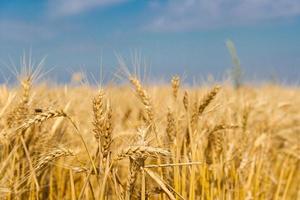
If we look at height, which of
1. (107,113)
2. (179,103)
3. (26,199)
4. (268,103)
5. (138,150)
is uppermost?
(268,103)

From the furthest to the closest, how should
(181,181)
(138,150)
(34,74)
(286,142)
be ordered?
1. (286,142)
2. (34,74)
3. (181,181)
4. (138,150)

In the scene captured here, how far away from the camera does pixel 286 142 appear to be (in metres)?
4.29

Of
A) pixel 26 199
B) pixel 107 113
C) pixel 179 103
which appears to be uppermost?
pixel 179 103

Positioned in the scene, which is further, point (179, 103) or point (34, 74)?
point (179, 103)

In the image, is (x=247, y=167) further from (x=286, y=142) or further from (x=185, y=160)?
(x=286, y=142)

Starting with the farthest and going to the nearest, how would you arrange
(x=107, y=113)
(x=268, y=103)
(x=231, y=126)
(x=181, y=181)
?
(x=268, y=103), (x=231, y=126), (x=181, y=181), (x=107, y=113)

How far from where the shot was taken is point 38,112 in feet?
5.71

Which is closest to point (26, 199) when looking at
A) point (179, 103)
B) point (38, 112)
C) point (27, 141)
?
point (27, 141)

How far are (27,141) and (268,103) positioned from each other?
2.89 metres

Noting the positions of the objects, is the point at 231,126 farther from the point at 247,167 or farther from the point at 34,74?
the point at 34,74

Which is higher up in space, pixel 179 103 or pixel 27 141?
pixel 179 103

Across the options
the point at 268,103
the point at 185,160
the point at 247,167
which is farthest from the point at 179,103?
the point at 268,103

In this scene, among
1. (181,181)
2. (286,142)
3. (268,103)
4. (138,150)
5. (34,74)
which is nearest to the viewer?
(138,150)

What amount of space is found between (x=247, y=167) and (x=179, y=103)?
0.47 metres
